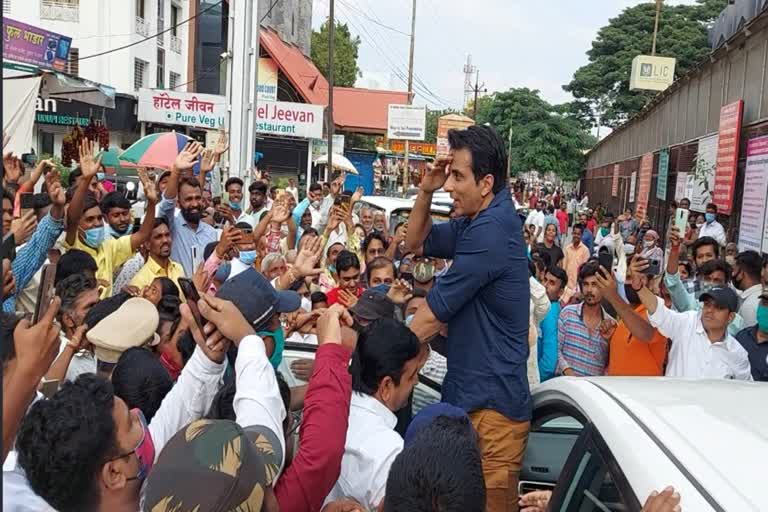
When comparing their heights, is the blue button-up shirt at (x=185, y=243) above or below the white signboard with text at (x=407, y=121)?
below

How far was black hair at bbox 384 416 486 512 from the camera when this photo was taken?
1700 millimetres

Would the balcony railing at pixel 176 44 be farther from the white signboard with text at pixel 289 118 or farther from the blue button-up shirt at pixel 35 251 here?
the blue button-up shirt at pixel 35 251

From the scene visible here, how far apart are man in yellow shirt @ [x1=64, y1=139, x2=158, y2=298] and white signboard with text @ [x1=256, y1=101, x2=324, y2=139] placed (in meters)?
19.9

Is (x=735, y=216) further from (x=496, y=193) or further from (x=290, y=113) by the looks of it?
(x=290, y=113)

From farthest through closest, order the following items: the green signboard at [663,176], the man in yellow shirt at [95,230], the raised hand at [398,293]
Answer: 1. the green signboard at [663,176]
2. the man in yellow shirt at [95,230]
3. the raised hand at [398,293]

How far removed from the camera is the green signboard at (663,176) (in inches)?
759

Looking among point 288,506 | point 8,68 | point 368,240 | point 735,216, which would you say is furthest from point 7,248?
point 8,68

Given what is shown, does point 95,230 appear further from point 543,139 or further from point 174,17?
point 174,17

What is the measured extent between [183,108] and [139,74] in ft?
37.0

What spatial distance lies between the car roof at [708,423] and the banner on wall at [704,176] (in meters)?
12.4

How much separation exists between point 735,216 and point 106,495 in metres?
12.2

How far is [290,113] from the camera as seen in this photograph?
25344 millimetres

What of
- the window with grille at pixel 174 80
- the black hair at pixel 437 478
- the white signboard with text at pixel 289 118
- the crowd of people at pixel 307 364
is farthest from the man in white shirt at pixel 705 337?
the window with grille at pixel 174 80

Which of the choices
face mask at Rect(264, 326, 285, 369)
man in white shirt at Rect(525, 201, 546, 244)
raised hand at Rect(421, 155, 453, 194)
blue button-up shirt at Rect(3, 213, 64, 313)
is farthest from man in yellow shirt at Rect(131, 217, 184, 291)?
man in white shirt at Rect(525, 201, 546, 244)
